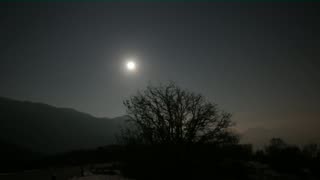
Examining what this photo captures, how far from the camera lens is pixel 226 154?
28.9m

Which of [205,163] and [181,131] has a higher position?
[181,131]

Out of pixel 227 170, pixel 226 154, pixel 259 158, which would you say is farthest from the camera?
pixel 259 158

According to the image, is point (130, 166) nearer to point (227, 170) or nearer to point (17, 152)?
point (227, 170)

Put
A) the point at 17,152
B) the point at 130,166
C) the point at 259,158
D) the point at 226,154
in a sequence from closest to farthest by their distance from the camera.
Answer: the point at 226,154 < the point at 130,166 < the point at 259,158 < the point at 17,152

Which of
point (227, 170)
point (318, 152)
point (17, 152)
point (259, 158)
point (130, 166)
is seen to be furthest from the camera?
point (17, 152)

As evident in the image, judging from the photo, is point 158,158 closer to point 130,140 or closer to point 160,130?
point 160,130

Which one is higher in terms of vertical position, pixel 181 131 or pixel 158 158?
pixel 181 131

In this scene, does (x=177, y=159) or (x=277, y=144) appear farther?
(x=277, y=144)

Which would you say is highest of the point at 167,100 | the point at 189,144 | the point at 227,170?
the point at 167,100

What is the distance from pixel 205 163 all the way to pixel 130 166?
28.0ft

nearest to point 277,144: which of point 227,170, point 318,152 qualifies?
point 318,152

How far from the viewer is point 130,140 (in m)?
31.7

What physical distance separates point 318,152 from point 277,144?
11082mm

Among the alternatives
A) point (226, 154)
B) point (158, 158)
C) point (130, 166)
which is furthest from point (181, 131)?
point (130, 166)
